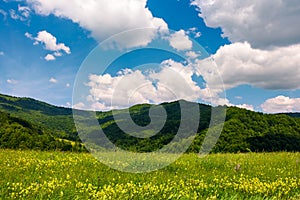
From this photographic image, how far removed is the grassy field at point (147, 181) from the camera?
7.84 m

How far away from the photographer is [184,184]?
31.6ft

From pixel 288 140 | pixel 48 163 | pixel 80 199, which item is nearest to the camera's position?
pixel 80 199

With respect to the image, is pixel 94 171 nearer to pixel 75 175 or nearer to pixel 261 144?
pixel 75 175

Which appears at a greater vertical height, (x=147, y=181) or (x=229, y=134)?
(x=229, y=134)

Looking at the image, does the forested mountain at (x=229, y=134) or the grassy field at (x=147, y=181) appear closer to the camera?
the grassy field at (x=147, y=181)

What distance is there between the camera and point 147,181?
9.72 m

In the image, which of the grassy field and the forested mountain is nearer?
the grassy field

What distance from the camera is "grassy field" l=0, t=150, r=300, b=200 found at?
7.84 metres

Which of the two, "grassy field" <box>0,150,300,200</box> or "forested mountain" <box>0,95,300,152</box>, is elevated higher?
"forested mountain" <box>0,95,300,152</box>

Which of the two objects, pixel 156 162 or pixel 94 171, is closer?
pixel 94 171

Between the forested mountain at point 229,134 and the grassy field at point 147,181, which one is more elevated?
the forested mountain at point 229,134

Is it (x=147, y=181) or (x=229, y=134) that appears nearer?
(x=147, y=181)

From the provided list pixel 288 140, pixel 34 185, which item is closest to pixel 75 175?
pixel 34 185

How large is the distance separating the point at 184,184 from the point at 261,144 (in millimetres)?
57524
